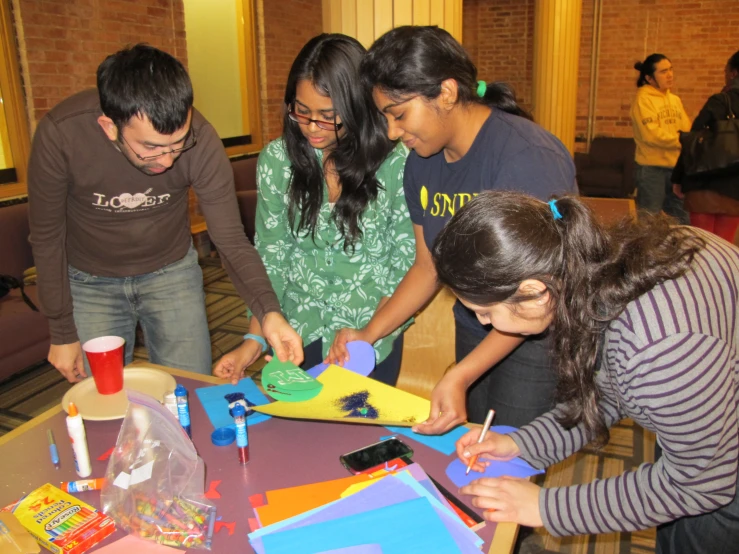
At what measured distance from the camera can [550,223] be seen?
3.21ft

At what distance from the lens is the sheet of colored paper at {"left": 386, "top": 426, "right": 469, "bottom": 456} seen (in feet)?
3.92

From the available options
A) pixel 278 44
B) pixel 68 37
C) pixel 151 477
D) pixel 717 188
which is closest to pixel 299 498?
pixel 151 477

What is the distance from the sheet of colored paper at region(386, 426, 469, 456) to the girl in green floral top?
45 centimetres

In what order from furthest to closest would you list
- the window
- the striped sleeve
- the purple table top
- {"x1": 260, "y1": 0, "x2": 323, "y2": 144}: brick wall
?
1. {"x1": 260, "y1": 0, "x2": 323, "y2": 144}: brick wall
2. the window
3. the purple table top
4. the striped sleeve

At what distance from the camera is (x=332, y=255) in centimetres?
167

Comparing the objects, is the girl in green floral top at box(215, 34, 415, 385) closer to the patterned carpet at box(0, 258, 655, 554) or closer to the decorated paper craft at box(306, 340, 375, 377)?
the decorated paper craft at box(306, 340, 375, 377)

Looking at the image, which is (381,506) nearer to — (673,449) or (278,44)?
(673,449)

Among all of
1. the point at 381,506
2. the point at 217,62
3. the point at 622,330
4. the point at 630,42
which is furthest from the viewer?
A: the point at 630,42

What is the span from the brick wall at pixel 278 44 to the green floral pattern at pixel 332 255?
16.0 feet

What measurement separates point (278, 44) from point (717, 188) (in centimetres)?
454

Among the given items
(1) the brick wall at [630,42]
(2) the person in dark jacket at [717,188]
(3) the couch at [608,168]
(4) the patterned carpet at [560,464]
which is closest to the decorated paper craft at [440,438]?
(4) the patterned carpet at [560,464]

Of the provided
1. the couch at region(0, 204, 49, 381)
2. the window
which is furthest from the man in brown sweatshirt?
the window

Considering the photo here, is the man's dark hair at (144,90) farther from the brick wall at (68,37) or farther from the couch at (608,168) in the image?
the couch at (608,168)

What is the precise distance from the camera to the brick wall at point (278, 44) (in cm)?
621
